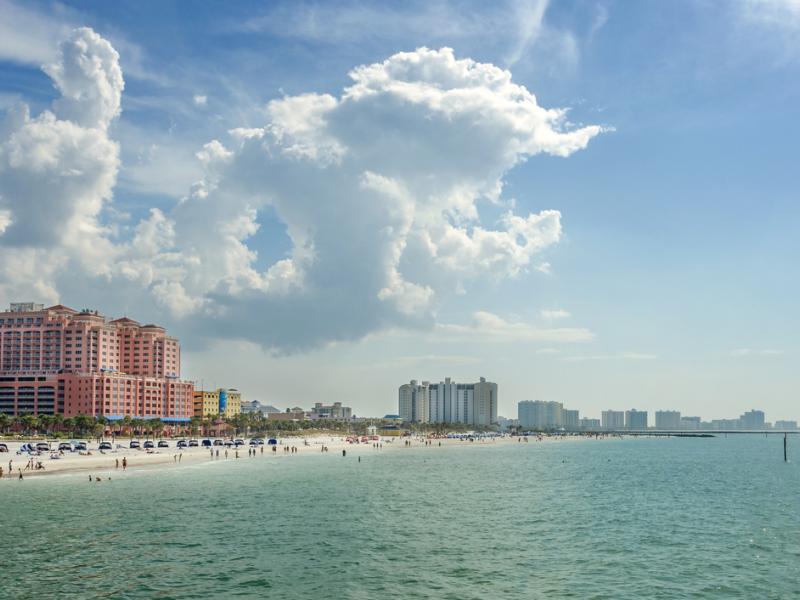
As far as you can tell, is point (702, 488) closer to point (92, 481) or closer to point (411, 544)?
point (411, 544)

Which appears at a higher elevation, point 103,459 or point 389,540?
point 389,540

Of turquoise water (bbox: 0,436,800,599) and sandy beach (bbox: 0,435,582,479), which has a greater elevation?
turquoise water (bbox: 0,436,800,599)

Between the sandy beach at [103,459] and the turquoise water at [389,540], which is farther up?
the turquoise water at [389,540]

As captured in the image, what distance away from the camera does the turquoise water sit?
1793 inches

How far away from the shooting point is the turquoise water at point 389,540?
45.5 meters

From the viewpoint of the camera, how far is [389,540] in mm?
60375

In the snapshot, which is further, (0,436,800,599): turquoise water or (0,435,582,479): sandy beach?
(0,435,582,479): sandy beach

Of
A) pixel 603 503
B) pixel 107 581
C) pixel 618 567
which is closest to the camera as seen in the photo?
pixel 107 581

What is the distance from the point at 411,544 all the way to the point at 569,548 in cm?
1290

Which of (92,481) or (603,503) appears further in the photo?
(92,481)

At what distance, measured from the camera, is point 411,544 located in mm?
58531

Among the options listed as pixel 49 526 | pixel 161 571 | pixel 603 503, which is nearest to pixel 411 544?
pixel 161 571

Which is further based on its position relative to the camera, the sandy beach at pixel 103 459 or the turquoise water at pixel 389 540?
the sandy beach at pixel 103 459

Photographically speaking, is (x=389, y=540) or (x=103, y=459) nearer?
(x=389, y=540)
